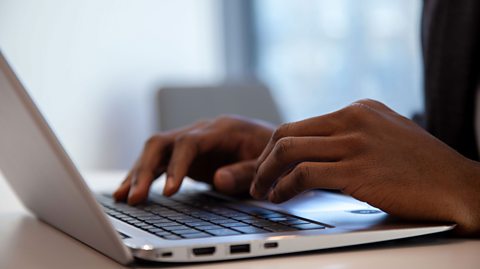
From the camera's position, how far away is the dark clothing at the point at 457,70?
1143 mm

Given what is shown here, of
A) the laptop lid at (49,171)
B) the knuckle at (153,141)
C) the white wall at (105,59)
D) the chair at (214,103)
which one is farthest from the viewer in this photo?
the white wall at (105,59)

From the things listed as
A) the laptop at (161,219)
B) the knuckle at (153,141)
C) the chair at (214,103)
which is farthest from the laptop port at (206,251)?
the chair at (214,103)

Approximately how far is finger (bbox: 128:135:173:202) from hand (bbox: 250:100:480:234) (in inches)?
9.0

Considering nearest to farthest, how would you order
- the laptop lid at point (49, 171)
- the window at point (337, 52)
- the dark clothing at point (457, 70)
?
1. the laptop lid at point (49, 171)
2. the dark clothing at point (457, 70)
3. the window at point (337, 52)

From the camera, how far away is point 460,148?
3.80ft

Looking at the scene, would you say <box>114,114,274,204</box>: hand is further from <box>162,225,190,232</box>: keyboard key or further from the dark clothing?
the dark clothing

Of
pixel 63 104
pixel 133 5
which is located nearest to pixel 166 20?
pixel 133 5

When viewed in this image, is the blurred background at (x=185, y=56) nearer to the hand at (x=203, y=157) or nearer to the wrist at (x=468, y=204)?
the hand at (x=203, y=157)

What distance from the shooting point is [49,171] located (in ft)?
1.85

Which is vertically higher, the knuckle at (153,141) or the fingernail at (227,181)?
the knuckle at (153,141)

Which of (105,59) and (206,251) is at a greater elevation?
(105,59)

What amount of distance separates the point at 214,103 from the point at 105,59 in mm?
611

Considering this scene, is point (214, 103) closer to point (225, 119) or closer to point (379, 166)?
point (225, 119)

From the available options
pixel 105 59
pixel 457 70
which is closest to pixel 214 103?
pixel 105 59
